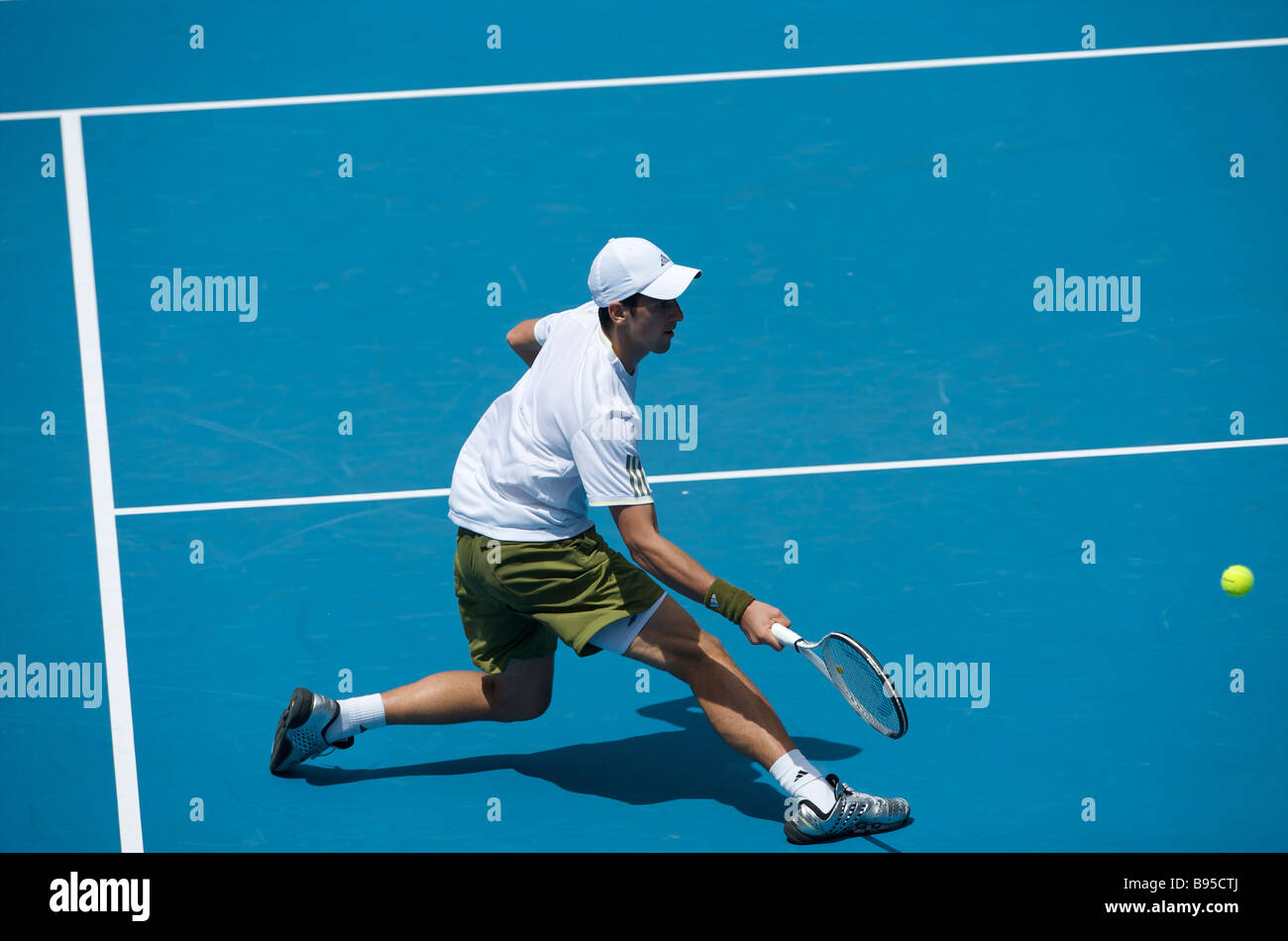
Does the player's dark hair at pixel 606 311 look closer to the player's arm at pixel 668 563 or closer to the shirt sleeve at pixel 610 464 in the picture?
the shirt sleeve at pixel 610 464

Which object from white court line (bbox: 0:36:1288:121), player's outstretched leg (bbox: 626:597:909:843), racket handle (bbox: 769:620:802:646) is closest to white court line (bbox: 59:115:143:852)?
white court line (bbox: 0:36:1288:121)

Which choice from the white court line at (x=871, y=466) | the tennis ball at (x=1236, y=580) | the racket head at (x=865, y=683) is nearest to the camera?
the racket head at (x=865, y=683)

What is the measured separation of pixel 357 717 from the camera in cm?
541

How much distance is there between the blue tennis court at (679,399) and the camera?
545 centimetres

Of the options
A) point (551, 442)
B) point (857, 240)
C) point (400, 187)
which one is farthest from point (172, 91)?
point (551, 442)

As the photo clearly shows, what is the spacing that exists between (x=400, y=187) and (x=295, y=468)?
1.99 m

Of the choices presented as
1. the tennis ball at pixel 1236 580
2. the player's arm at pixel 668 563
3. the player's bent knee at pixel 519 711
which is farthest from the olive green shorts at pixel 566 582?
the tennis ball at pixel 1236 580

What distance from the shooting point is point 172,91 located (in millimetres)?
8578

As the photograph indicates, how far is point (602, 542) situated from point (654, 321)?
2.57 feet

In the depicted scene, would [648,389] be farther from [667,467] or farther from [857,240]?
[857,240]

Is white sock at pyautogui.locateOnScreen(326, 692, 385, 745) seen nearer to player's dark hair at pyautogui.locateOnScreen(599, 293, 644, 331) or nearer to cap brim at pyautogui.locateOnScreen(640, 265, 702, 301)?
player's dark hair at pyautogui.locateOnScreen(599, 293, 644, 331)

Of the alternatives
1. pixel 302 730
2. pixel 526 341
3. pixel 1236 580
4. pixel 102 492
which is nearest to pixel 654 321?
pixel 526 341

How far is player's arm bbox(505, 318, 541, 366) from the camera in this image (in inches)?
215

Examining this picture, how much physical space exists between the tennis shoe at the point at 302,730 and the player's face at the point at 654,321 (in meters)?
1.80
